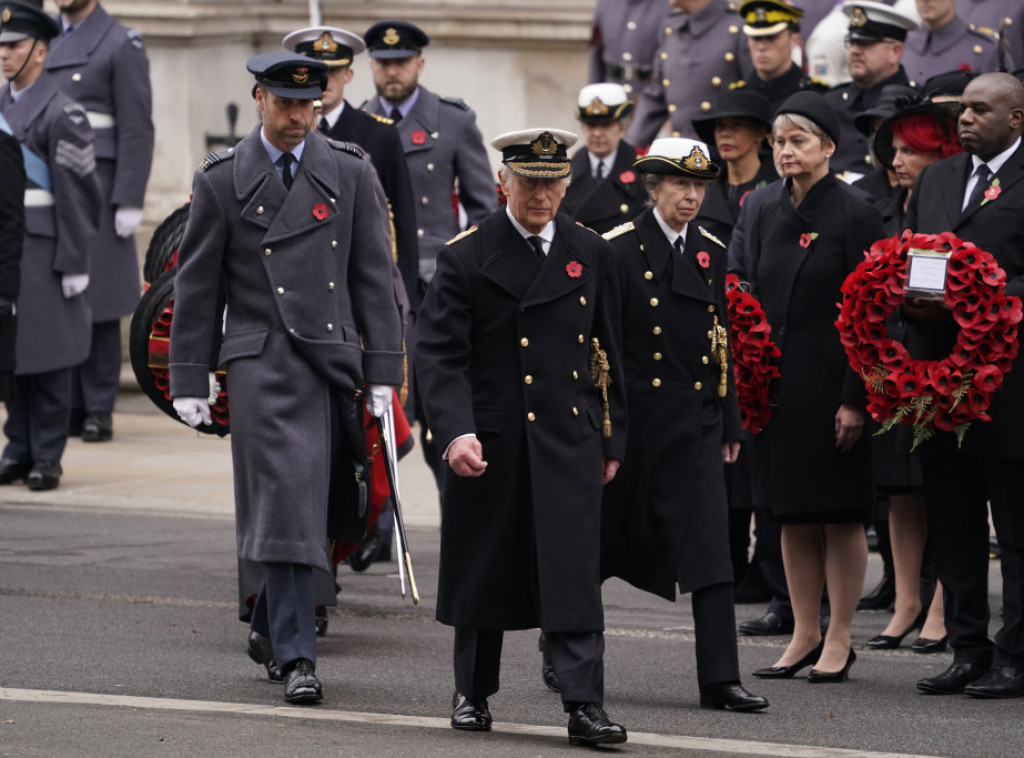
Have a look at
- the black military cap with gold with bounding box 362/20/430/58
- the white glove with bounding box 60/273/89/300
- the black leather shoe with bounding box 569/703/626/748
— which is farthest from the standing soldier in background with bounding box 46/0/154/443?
the black leather shoe with bounding box 569/703/626/748

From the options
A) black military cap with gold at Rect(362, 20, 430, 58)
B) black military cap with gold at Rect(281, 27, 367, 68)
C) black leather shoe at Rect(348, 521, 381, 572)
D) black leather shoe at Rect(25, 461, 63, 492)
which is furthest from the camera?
black leather shoe at Rect(25, 461, 63, 492)

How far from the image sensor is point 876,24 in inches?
463

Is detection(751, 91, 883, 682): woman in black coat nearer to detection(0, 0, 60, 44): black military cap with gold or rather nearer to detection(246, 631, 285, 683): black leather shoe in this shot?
detection(246, 631, 285, 683): black leather shoe

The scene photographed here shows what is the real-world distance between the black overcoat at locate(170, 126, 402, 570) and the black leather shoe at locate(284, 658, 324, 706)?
359mm

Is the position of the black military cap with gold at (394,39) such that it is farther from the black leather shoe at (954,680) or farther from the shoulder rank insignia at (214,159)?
the black leather shoe at (954,680)

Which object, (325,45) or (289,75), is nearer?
(289,75)

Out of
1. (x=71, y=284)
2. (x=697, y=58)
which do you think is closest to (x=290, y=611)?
(x=71, y=284)

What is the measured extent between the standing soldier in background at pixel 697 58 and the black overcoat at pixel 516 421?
5.88 m

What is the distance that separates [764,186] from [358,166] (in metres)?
2.08

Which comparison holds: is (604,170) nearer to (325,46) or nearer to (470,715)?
(325,46)

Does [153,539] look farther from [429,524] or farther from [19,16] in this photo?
[19,16]

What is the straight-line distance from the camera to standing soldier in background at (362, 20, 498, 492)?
37.8ft

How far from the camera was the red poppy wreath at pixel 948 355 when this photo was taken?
8.19 metres

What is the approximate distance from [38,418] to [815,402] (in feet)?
18.5
